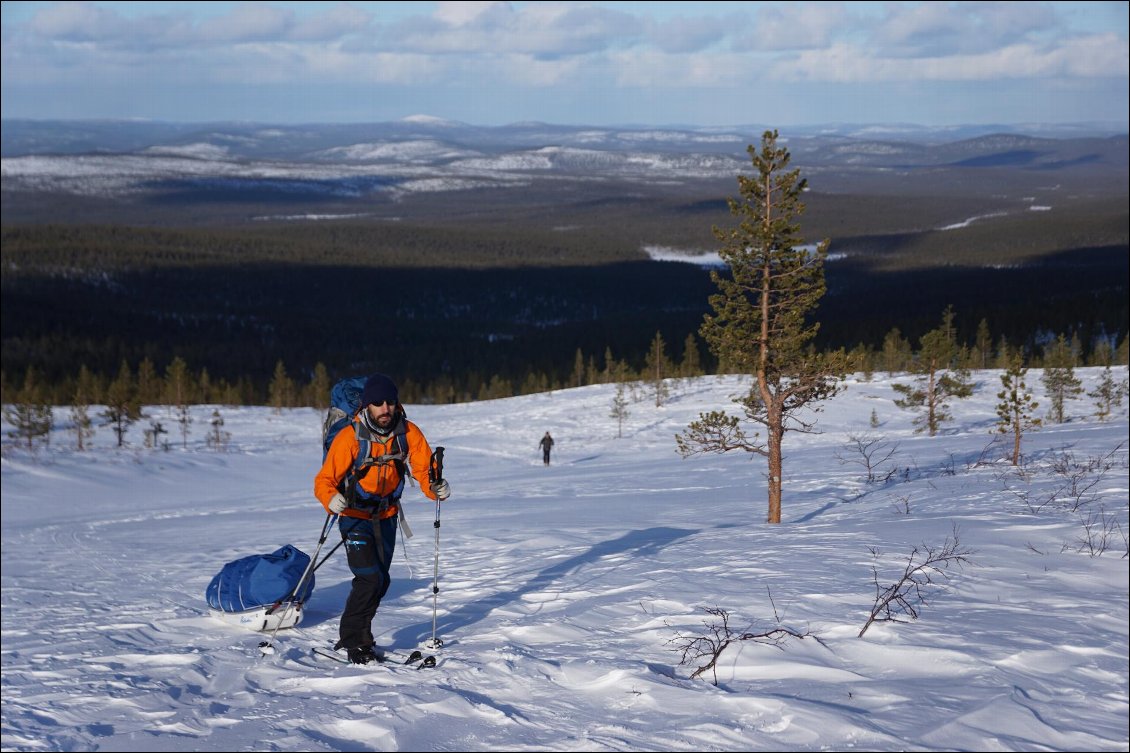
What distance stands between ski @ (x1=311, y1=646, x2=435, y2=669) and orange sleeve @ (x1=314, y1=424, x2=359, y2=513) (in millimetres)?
1067

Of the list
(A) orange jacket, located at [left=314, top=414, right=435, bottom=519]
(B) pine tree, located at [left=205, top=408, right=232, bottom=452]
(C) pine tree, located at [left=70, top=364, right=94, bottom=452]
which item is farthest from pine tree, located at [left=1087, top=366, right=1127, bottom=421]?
(C) pine tree, located at [left=70, top=364, right=94, bottom=452]

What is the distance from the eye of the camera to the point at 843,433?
1334 inches

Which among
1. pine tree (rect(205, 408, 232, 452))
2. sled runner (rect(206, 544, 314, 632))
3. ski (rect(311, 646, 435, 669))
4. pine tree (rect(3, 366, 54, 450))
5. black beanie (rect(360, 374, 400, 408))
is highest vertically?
black beanie (rect(360, 374, 400, 408))

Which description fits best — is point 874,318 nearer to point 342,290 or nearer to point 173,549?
point 173,549

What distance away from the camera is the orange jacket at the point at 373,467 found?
231 inches

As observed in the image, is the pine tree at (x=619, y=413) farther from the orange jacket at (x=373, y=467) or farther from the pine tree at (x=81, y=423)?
the orange jacket at (x=373, y=467)

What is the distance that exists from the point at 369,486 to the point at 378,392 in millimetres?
670

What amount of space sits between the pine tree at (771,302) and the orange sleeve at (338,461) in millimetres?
6342

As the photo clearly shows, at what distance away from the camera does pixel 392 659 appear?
618 centimetres

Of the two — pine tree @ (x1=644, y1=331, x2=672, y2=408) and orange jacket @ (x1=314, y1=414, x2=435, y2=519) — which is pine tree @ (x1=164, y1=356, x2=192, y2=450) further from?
orange jacket @ (x1=314, y1=414, x2=435, y2=519)

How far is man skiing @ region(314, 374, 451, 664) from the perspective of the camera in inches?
231

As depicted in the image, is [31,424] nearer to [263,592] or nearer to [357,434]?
[263,592]

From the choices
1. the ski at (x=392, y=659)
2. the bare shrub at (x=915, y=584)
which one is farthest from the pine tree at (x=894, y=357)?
the ski at (x=392, y=659)

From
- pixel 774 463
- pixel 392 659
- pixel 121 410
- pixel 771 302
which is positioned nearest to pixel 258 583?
pixel 392 659
